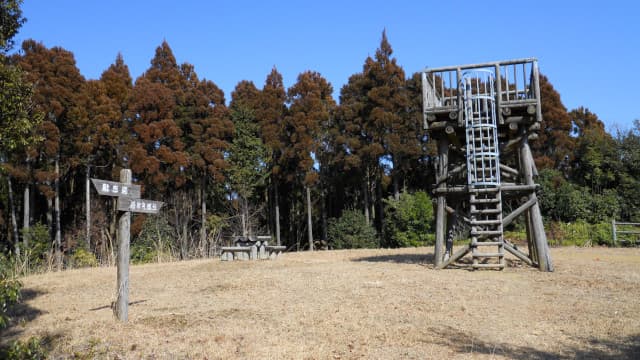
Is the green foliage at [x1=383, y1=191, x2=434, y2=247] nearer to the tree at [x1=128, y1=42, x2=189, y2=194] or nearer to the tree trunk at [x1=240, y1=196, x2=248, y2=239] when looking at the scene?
the tree trunk at [x1=240, y1=196, x2=248, y2=239]

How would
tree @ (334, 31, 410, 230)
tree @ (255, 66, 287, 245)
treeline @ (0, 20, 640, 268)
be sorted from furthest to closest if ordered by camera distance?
tree @ (255, 66, 287, 245)
tree @ (334, 31, 410, 230)
treeline @ (0, 20, 640, 268)

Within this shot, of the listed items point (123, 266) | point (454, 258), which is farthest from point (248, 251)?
point (123, 266)

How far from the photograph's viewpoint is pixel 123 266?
7.03 m

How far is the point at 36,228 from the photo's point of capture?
65.2 feet

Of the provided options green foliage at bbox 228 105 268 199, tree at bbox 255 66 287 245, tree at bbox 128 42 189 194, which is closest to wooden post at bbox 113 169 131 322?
tree at bbox 128 42 189 194

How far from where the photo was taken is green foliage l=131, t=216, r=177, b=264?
1805 centimetres

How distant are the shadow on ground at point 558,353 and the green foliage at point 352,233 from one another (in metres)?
21.1

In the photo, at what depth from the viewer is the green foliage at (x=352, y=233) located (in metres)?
26.7

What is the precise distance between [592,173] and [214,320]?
1080 inches

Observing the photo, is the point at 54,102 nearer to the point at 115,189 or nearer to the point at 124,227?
Answer: the point at 124,227

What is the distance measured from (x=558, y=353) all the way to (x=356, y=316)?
2455 mm

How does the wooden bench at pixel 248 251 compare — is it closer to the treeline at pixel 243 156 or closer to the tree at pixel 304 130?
the treeline at pixel 243 156

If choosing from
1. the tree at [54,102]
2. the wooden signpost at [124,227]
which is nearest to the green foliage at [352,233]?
the tree at [54,102]

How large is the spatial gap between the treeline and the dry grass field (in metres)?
12.2
